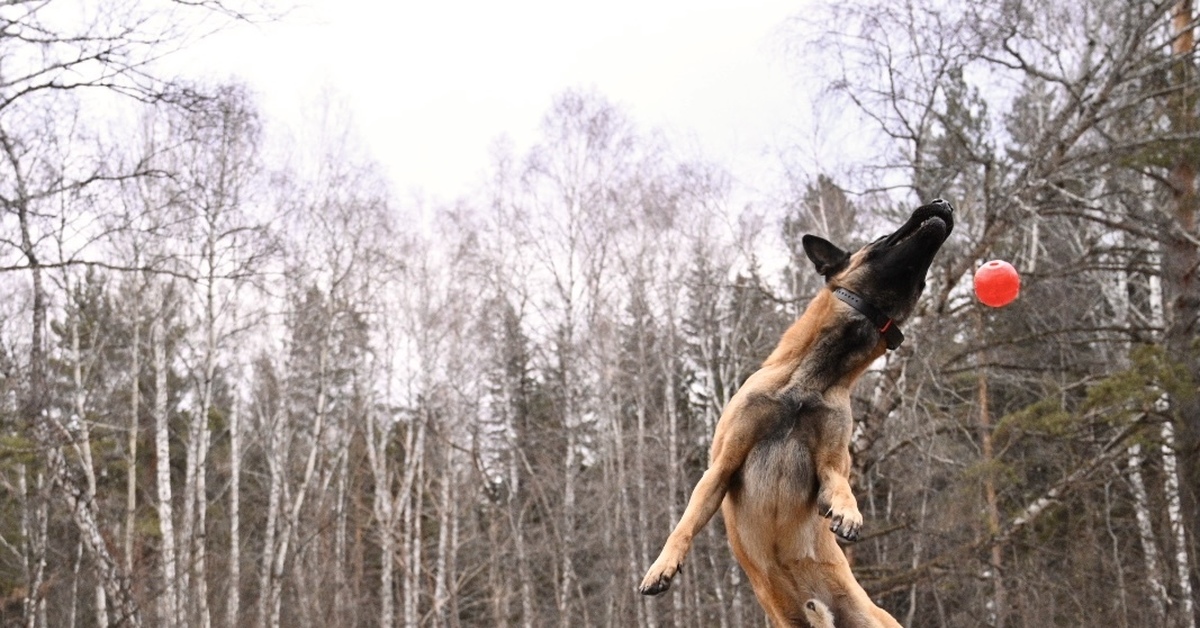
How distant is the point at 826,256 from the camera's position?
3.71 metres

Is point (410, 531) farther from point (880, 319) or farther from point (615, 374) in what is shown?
point (880, 319)

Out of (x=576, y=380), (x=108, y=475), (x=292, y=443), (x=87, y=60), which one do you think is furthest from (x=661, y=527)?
(x=87, y=60)

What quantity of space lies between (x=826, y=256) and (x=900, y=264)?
321 mm

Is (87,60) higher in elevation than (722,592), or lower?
higher

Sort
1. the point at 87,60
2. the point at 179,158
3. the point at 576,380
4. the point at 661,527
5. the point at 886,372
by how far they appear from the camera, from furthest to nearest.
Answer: the point at 576,380
the point at 661,527
the point at 179,158
the point at 886,372
the point at 87,60

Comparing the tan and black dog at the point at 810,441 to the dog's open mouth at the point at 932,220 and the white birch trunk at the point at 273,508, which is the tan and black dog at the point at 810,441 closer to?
the dog's open mouth at the point at 932,220

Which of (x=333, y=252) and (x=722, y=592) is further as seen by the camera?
(x=333, y=252)

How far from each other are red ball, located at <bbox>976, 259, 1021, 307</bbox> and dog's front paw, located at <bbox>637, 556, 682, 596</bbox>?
7.45ft

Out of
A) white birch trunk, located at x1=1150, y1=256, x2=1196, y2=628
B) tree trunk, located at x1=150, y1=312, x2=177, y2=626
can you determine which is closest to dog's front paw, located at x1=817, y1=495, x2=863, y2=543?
white birch trunk, located at x1=1150, y1=256, x2=1196, y2=628

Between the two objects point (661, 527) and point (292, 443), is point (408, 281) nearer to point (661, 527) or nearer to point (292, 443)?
point (292, 443)

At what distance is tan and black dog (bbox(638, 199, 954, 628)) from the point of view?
10.9ft

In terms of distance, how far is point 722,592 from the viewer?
57.0 ft

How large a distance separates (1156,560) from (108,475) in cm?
1986

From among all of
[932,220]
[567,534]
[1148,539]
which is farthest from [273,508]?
[932,220]
